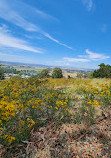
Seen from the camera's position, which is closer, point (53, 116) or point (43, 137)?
point (43, 137)

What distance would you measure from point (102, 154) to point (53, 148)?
1055 mm

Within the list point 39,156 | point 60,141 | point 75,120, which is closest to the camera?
point 39,156

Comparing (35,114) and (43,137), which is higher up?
(35,114)

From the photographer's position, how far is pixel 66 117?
3059 mm

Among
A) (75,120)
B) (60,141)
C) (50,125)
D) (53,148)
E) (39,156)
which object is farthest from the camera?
(75,120)

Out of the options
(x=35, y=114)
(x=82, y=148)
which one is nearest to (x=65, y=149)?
(x=82, y=148)

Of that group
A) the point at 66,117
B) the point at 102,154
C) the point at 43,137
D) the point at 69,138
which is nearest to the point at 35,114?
the point at 43,137

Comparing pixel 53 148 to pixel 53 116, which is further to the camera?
pixel 53 116

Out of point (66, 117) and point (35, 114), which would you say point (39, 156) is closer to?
point (35, 114)

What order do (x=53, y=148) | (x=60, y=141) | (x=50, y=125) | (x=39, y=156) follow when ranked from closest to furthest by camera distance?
(x=39, y=156)
(x=53, y=148)
(x=60, y=141)
(x=50, y=125)

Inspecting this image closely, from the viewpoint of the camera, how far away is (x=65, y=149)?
1.95 meters

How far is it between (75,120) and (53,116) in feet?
2.52

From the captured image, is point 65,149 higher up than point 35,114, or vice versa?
point 35,114

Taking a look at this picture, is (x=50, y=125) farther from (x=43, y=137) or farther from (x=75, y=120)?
(x=75, y=120)
